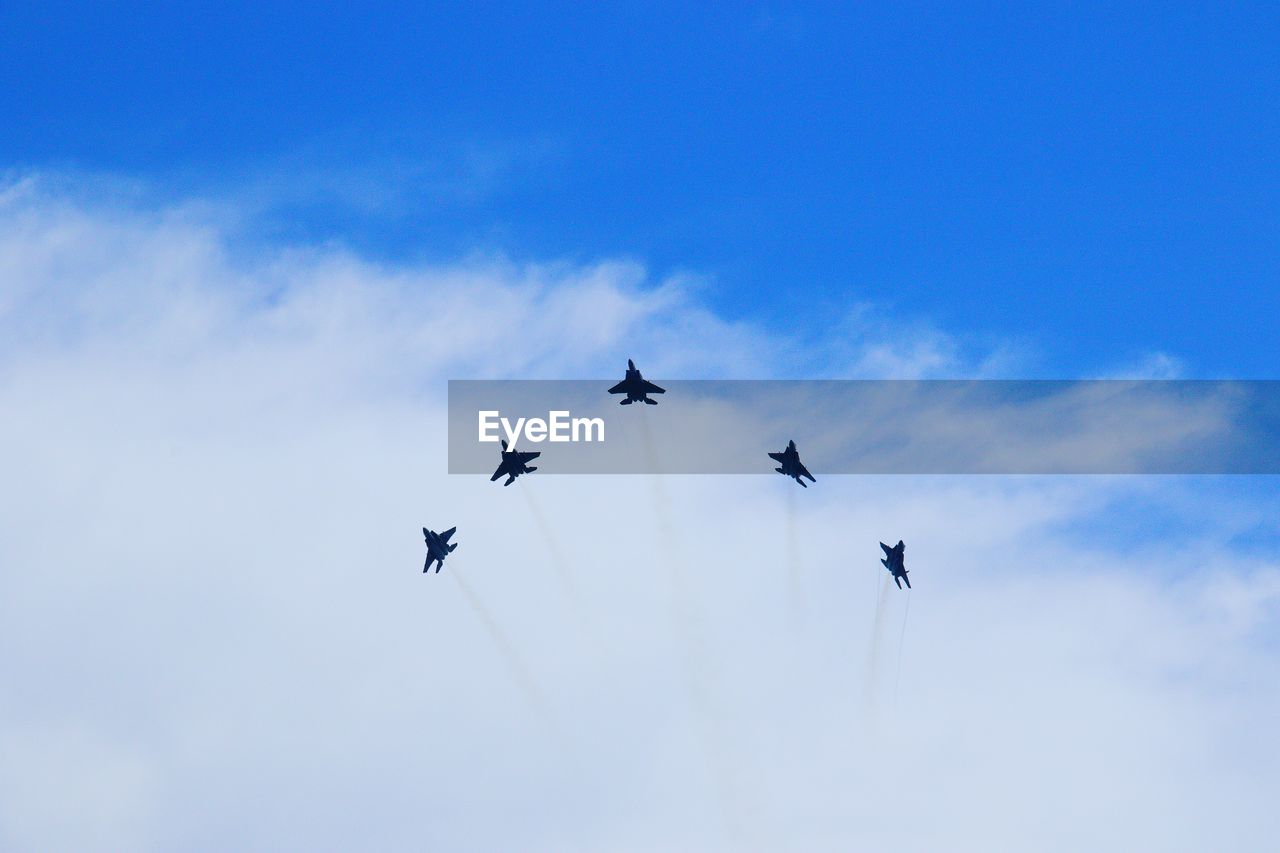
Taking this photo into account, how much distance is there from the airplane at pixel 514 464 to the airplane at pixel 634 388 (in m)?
11.5

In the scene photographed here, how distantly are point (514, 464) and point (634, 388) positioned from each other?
15854 mm

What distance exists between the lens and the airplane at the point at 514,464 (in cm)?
13875

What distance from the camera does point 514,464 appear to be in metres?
139

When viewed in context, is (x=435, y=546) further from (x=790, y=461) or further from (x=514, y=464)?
(x=790, y=461)

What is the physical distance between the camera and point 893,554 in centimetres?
14038

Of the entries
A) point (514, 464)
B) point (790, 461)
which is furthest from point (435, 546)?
point (790, 461)

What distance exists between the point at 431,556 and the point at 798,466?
139 feet

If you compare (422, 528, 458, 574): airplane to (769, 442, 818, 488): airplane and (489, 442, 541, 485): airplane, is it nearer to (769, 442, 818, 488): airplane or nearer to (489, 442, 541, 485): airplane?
(489, 442, 541, 485): airplane

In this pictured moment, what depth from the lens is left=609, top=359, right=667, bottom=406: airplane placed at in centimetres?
13788

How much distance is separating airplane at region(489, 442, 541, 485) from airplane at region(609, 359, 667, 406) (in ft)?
37.6

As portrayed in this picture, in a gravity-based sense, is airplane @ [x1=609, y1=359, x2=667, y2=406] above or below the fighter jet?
above

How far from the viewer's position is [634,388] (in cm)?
13812

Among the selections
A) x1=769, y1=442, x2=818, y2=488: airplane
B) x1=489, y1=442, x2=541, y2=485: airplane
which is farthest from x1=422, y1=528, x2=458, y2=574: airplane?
x1=769, y1=442, x2=818, y2=488: airplane

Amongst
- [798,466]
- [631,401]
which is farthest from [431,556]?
[798,466]
